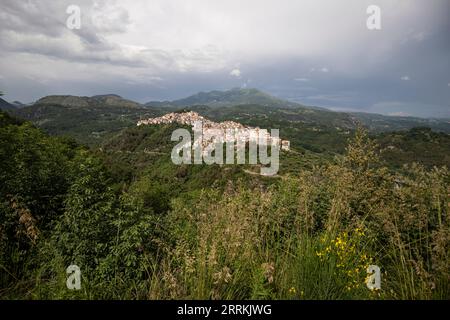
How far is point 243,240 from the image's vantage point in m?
3.21

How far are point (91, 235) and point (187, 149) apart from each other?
79.5m

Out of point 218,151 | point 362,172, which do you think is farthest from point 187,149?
point 362,172

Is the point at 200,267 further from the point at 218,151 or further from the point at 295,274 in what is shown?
the point at 218,151

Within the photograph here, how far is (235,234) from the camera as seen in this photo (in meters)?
3.06

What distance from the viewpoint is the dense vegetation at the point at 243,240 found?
2.74 meters

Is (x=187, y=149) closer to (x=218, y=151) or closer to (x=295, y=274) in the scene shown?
(x=218, y=151)

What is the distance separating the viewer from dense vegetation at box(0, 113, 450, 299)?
8.98ft

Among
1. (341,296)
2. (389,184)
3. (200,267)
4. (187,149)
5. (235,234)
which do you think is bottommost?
(187,149)
